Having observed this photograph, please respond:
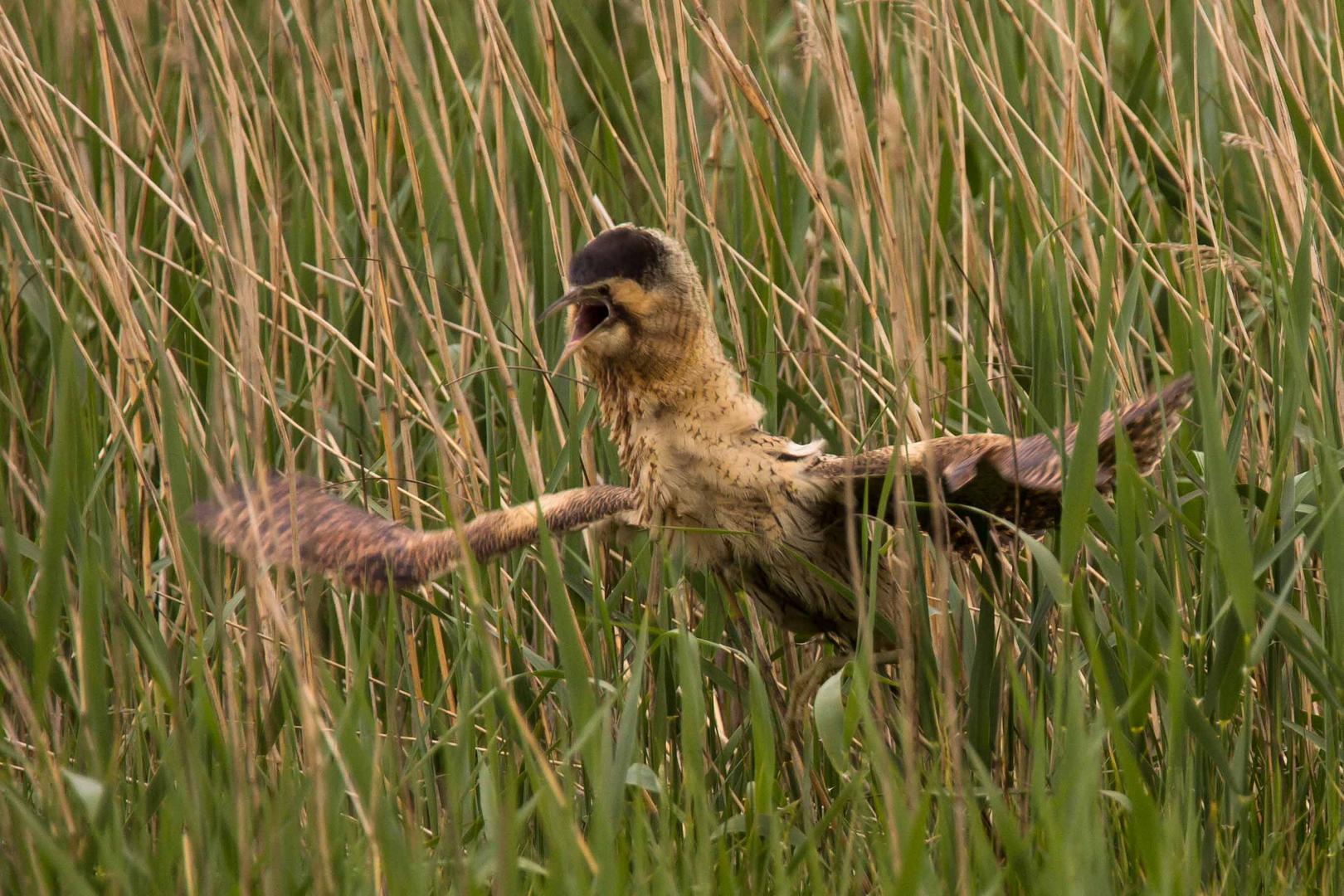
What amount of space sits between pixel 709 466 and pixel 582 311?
34cm

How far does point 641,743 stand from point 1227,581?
47.6 inches

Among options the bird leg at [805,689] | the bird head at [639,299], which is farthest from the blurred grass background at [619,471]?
the bird head at [639,299]

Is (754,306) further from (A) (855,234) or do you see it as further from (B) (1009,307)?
(B) (1009,307)

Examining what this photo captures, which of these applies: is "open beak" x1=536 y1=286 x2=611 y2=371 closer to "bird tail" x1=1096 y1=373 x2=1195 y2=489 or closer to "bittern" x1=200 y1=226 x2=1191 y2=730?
"bittern" x1=200 y1=226 x2=1191 y2=730

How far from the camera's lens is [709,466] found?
8.53ft

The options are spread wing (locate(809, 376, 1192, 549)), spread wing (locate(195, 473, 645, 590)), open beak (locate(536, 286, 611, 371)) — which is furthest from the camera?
spread wing (locate(195, 473, 645, 590))

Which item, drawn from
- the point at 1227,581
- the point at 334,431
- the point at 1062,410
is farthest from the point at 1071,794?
the point at 334,431

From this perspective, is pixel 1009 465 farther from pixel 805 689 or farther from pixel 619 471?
pixel 619 471

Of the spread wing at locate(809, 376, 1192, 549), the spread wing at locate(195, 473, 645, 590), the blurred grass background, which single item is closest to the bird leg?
the blurred grass background

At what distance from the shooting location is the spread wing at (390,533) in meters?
2.77

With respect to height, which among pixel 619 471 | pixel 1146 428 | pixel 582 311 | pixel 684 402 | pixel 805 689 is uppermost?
pixel 582 311

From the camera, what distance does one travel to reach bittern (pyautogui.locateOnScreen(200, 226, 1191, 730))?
2.53m

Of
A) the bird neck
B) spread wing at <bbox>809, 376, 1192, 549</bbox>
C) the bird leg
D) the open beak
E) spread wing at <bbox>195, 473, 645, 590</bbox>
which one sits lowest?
the bird leg

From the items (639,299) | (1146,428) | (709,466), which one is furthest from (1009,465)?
(639,299)
